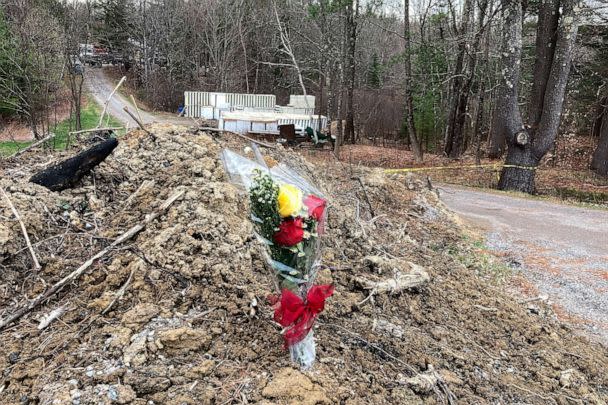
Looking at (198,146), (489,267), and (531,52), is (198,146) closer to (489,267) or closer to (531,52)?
(489,267)

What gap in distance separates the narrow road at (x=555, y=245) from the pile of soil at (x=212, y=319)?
0.67 m

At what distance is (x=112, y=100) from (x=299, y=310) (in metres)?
28.1

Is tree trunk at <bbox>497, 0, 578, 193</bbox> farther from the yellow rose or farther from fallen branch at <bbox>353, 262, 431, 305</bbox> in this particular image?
the yellow rose

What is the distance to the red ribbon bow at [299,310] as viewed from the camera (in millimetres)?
2545

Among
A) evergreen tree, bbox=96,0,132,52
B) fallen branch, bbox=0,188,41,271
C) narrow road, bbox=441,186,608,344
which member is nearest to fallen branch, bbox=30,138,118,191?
fallen branch, bbox=0,188,41,271

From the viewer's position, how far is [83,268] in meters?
3.25

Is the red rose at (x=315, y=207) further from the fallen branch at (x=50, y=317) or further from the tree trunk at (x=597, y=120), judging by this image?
the tree trunk at (x=597, y=120)

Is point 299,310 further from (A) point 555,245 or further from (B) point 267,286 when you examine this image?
(A) point 555,245

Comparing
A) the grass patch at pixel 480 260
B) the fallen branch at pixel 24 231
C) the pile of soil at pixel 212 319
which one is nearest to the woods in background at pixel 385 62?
the grass patch at pixel 480 260

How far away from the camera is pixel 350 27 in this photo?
18.2 m

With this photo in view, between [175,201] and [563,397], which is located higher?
[175,201]

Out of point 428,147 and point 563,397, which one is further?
point 428,147

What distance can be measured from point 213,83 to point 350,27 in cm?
1584

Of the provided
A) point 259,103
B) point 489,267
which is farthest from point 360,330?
point 259,103
